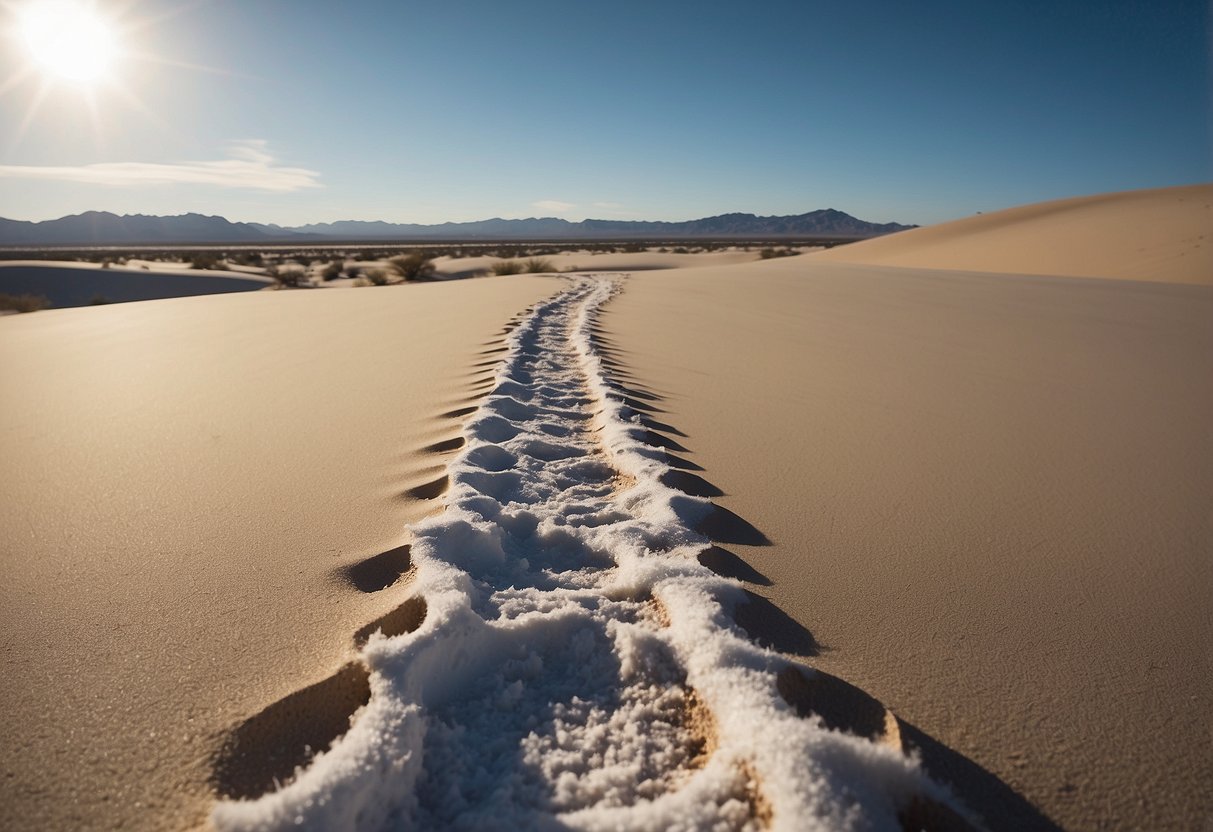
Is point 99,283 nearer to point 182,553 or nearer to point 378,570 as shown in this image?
point 182,553

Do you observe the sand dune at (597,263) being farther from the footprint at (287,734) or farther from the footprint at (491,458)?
the footprint at (287,734)

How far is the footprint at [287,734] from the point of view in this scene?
628 mm

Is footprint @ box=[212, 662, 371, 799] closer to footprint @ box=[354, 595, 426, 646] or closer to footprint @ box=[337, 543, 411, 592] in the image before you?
footprint @ box=[354, 595, 426, 646]

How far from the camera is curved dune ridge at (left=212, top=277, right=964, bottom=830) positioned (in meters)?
0.60

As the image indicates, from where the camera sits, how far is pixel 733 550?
1.12 meters

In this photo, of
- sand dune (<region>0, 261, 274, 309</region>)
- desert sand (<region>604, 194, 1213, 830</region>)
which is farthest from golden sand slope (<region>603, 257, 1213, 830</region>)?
sand dune (<region>0, 261, 274, 309</region>)

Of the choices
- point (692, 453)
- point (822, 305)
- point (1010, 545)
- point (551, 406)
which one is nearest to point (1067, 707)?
point (1010, 545)

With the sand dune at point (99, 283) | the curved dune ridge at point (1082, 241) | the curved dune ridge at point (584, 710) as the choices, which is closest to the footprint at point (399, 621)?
the curved dune ridge at point (584, 710)

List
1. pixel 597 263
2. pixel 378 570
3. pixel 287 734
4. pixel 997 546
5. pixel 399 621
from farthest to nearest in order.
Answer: pixel 597 263 < pixel 997 546 < pixel 378 570 < pixel 399 621 < pixel 287 734

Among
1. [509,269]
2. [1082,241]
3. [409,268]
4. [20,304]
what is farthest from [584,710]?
[1082,241]

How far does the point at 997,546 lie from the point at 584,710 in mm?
852

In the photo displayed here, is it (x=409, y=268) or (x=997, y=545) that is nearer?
(x=997, y=545)

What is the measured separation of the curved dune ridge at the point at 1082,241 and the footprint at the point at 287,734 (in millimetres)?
10525

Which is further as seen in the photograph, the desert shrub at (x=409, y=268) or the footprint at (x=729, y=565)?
the desert shrub at (x=409, y=268)
